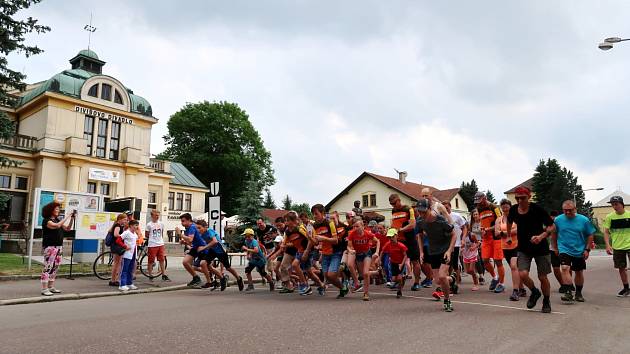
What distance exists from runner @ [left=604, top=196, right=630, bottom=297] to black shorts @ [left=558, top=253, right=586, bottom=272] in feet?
4.16

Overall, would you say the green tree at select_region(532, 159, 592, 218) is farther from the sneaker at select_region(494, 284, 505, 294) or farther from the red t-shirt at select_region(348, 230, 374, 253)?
the red t-shirt at select_region(348, 230, 374, 253)

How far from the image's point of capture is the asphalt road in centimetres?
506

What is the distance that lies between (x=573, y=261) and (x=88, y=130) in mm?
34972

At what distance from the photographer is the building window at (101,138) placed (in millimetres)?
35562

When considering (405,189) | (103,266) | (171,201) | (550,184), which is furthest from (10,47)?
(550,184)

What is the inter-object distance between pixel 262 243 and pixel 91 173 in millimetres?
26464

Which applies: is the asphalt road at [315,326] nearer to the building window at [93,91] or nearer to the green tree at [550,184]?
the building window at [93,91]

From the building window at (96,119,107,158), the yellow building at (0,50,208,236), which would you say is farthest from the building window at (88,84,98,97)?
the building window at (96,119,107,158)

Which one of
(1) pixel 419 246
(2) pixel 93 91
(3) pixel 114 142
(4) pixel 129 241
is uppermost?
(2) pixel 93 91

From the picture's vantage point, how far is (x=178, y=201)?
152 feet

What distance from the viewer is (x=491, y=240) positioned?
10.3 metres

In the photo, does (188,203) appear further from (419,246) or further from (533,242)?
(533,242)

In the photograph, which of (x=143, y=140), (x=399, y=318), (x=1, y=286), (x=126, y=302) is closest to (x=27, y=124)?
(x=143, y=140)

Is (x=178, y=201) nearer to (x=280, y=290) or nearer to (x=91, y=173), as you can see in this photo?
(x=91, y=173)
